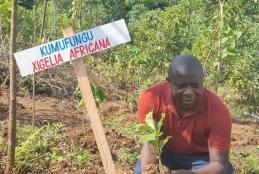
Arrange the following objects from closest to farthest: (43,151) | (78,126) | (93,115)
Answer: (93,115)
(43,151)
(78,126)

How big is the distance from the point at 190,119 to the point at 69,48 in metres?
0.94

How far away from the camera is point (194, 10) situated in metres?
13.3

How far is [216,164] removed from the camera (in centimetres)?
318

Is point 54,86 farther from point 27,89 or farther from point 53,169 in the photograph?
point 53,169

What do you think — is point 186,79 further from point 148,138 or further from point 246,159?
point 246,159

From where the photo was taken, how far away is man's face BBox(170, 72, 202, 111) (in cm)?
303

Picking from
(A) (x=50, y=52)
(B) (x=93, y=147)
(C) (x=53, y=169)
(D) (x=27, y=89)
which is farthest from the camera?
(D) (x=27, y=89)

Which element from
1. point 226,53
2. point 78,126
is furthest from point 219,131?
point 78,126

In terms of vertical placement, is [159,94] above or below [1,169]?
above

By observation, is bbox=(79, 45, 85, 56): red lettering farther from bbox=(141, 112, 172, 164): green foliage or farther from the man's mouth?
the man's mouth

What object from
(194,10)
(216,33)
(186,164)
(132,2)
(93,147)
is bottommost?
(186,164)

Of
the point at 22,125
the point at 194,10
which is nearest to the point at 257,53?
the point at 194,10

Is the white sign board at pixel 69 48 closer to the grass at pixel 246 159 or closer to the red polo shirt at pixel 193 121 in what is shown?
the red polo shirt at pixel 193 121

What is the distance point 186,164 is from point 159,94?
0.55 meters
